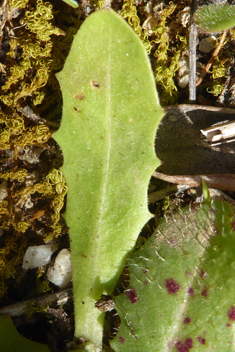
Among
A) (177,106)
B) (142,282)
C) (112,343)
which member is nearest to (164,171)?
(177,106)

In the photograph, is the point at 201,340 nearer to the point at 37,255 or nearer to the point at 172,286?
the point at 172,286

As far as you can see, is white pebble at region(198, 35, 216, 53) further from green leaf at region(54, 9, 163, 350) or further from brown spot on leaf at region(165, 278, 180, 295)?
brown spot on leaf at region(165, 278, 180, 295)

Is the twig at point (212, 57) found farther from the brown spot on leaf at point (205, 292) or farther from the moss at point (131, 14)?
the brown spot on leaf at point (205, 292)

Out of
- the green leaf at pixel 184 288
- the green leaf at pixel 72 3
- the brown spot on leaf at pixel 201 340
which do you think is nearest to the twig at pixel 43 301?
the green leaf at pixel 184 288

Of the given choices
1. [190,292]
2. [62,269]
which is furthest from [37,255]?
[190,292]

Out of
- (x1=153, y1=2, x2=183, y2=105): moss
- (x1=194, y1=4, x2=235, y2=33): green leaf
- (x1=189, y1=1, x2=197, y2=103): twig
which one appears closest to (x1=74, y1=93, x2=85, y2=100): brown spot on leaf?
(x1=153, y1=2, x2=183, y2=105): moss

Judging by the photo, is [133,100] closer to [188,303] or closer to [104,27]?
[104,27]

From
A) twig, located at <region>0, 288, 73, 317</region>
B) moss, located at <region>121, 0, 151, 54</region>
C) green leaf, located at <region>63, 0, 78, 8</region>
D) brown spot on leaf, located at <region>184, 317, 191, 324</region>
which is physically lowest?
twig, located at <region>0, 288, 73, 317</region>
